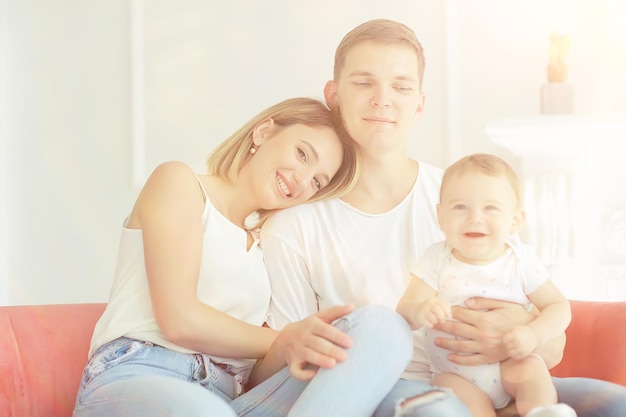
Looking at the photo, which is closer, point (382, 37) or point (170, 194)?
point (170, 194)

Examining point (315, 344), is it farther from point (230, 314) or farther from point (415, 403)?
point (230, 314)

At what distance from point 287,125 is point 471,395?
64 cm

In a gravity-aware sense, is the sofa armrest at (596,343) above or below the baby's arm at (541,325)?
below

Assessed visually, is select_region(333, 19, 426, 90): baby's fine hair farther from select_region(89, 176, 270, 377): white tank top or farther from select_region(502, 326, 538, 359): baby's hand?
select_region(502, 326, 538, 359): baby's hand

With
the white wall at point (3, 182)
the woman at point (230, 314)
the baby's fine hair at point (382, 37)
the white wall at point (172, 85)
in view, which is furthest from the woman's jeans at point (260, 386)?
the white wall at point (3, 182)

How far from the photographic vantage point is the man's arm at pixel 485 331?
138 centimetres

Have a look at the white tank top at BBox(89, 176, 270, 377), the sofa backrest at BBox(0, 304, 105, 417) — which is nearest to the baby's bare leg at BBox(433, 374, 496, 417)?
the white tank top at BBox(89, 176, 270, 377)

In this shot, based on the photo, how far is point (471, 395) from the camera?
1384mm

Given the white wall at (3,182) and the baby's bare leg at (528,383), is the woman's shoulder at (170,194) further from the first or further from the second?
the white wall at (3,182)

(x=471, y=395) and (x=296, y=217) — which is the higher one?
(x=296, y=217)

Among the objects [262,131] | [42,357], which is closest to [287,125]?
[262,131]

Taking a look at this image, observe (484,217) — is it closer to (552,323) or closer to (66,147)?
(552,323)

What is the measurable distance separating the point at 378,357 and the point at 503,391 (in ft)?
0.99

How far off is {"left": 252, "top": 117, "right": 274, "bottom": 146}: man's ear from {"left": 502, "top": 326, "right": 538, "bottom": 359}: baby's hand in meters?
0.64
